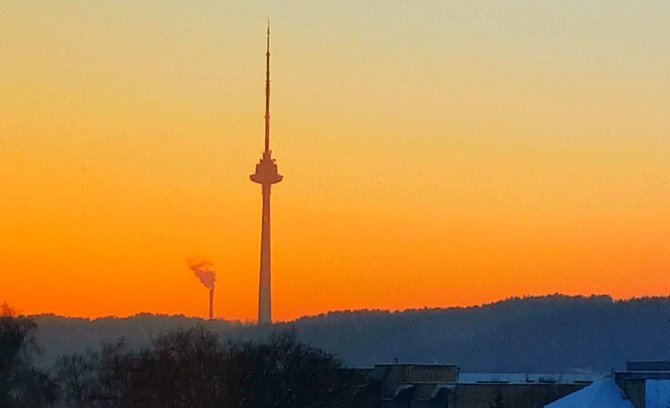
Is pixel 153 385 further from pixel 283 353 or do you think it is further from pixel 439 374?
pixel 439 374

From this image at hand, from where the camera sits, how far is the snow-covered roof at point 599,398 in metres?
97.7

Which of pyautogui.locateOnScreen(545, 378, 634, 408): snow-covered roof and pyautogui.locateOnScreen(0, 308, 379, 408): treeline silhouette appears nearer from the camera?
pyautogui.locateOnScreen(545, 378, 634, 408): snow-covered roof

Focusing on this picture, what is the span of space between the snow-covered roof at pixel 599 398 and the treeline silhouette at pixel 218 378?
1867 centimetres

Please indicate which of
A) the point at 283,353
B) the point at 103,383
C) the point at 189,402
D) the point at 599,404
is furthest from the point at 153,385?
the point at 599,404

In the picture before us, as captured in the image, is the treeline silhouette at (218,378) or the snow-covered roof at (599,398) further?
the treeline silhouette at (218,378)

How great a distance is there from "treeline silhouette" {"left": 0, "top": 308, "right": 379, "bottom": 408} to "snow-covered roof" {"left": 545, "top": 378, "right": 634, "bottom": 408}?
61.2 feet

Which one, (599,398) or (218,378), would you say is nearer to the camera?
(599,398)

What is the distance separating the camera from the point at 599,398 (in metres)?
98.8

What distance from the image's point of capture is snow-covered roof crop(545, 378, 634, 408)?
97.7m

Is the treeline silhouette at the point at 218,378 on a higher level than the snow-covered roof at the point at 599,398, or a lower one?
higher

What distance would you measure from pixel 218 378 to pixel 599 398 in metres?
24.8

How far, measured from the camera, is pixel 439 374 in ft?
431

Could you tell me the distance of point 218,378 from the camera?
111188mm

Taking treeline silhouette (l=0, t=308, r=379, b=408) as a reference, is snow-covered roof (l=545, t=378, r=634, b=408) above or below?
below
